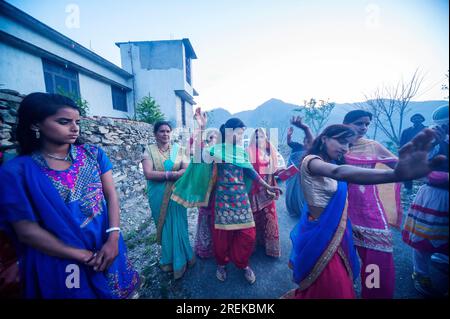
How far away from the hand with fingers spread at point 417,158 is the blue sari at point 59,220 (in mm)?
2131

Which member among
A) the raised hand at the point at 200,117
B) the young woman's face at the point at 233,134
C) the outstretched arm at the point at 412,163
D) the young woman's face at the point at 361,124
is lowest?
the outstretched arm at the point at 412,163

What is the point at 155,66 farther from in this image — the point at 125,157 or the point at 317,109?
the point at 317,109

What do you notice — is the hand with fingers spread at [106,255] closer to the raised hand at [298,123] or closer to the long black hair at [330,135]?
the long black hair at [330,135]

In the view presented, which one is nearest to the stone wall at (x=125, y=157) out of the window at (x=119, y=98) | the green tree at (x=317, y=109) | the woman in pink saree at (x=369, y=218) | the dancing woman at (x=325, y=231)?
the dancing woman at (x=325, y=231)

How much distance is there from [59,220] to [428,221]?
3296 mm

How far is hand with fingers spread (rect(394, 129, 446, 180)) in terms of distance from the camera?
3.04ft

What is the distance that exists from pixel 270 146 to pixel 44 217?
2.77 metres

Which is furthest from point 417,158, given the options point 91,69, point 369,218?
point 91,69

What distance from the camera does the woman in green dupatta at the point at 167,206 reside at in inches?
88.0

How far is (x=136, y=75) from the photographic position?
10664mm

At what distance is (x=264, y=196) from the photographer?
102 inches

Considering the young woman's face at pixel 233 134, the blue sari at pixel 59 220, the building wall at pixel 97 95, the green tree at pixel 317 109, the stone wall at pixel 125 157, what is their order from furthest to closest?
the green tree at pixel 317 109 → the building wall at pixel 97 95 → the stone wall at pixel 125 157 → the young woman's face at pixel 233 134 → the blue sari at pixel 59 220
